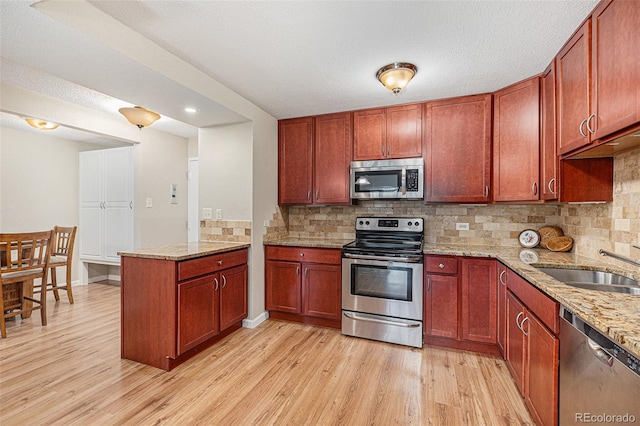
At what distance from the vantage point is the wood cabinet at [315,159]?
10.6ft

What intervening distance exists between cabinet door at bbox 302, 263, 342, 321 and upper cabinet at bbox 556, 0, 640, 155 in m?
2.09

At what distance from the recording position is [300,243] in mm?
3117

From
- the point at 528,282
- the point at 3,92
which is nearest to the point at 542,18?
the point at 528,282

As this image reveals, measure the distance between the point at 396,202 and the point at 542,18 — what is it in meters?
1.94

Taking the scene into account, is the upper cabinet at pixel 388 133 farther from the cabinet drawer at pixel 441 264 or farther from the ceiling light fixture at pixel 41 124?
the ceiling light fixture at pixel 41 124

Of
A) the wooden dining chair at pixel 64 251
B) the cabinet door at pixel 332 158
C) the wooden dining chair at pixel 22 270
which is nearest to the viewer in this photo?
the wooden dining chair at pixel 22 270

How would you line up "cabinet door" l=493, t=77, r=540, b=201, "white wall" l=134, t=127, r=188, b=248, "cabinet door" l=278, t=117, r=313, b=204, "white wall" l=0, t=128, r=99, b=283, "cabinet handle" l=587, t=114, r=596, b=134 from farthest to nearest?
1. "white wall" l=134, t=127, r=188, b=248
2. "white wall" l=0, t=128, r=99, b=283
3. "cabinet door" l=278, t=117, r=313, b=204
4. "cabinet door" l=493, t=77, r=540, b=201
5. "cabinet handle" l=587, t=114, r=596, b=134

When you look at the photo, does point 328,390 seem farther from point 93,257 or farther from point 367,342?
point 93,257

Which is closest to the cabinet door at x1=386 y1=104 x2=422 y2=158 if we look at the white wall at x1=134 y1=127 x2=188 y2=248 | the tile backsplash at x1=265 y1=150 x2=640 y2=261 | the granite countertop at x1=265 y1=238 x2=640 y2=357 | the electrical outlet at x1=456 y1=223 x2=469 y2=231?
the tile backsplash at x1=265 y1=150 x2=640 y2=261

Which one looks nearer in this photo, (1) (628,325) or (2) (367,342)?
(1) (628,325)

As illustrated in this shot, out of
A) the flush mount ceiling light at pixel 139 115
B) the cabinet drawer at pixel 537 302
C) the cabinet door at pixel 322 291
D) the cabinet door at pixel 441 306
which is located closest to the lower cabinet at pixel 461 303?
the cabinet door at pixel 441 306

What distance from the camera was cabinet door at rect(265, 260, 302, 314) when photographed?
3141 mm

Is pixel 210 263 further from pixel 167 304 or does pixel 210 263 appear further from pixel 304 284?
pixel 304 284

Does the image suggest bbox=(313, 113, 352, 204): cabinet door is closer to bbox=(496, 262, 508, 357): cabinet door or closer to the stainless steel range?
the stainless steel range
